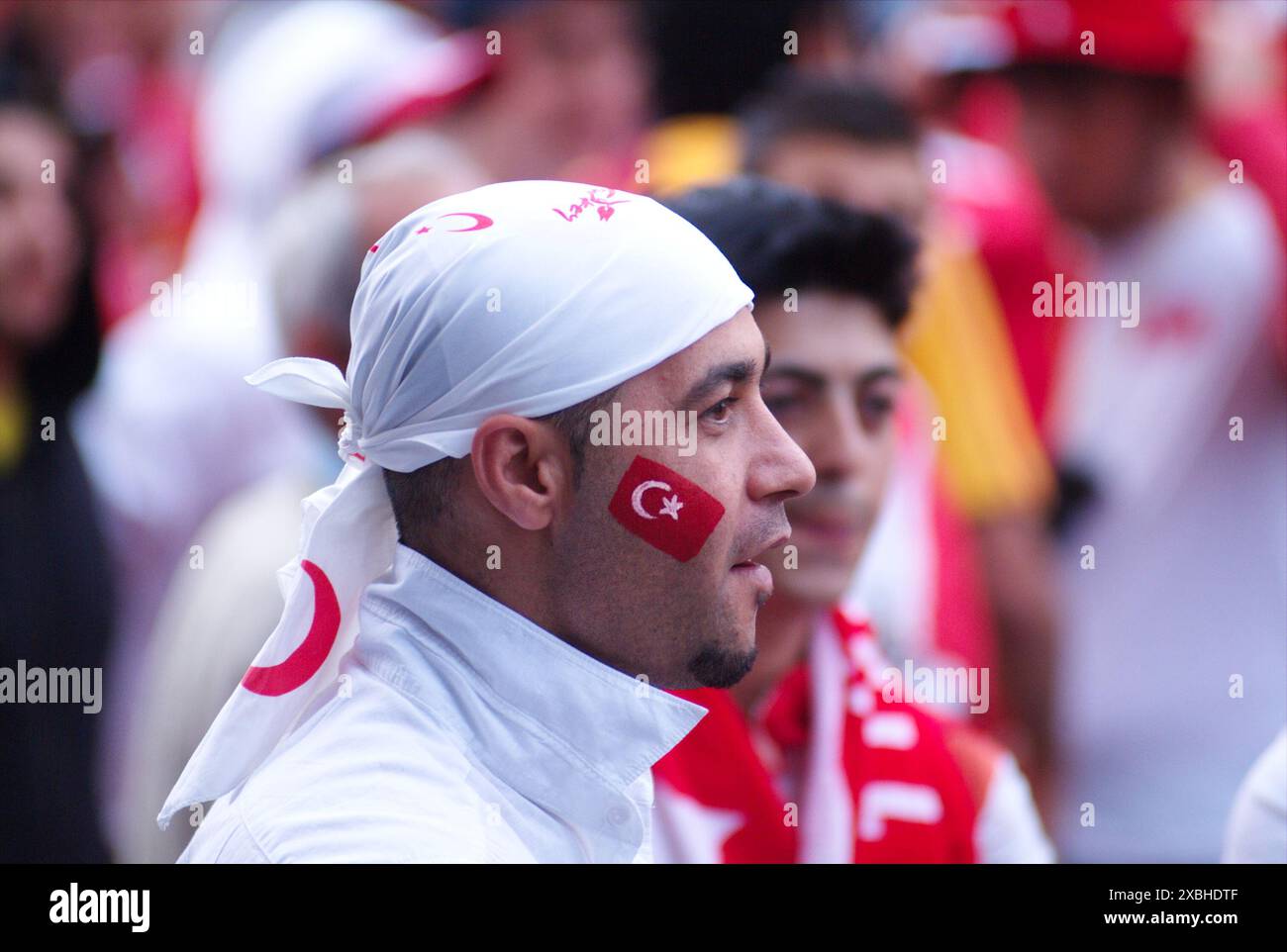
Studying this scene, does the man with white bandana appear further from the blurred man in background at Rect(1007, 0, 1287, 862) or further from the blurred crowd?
the blurred man in background at Rect(1007, 0, 1287, 862)

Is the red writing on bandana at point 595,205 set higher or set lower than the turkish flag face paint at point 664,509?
higher

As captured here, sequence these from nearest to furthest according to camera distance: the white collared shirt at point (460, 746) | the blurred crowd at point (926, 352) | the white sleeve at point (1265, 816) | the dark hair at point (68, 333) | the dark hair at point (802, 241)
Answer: the white collared shirt at point (460, 746), the white sleeve at point (1265, 816), the dark hair at point (802, 241), the blurred crowd at point (926, 352), the dark hair at point (68, 333)

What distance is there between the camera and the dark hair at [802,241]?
8.99 feet

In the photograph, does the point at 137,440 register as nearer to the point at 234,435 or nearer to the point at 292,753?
the point at 234,435

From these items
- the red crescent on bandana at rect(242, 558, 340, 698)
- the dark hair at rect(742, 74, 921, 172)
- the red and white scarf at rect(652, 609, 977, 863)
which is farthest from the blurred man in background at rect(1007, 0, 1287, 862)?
the red crescent on bandana at rect(242, 558, 340, 698)

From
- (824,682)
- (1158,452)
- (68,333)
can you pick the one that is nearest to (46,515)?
(68,333)

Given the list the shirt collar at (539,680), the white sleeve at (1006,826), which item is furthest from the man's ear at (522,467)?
the white sleeve at (1006,826)

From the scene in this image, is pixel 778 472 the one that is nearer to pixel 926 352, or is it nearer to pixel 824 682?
pixel 824 682

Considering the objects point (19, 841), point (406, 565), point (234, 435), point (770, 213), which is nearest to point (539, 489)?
point (406, 565)

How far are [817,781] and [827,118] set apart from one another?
1.88 m

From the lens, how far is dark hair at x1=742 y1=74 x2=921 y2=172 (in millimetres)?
4066

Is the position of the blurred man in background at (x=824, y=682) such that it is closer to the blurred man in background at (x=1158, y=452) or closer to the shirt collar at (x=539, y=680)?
the shirt collar at (x=539, y=680)

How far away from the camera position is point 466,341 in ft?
6.84

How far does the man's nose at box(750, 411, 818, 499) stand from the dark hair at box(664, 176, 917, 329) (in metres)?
0.55
